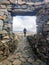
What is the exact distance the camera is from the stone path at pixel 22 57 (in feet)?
19.7

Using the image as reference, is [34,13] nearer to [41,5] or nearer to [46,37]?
[41,5]

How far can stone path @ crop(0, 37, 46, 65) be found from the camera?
237 inches

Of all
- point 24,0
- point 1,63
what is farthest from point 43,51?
point 24,0

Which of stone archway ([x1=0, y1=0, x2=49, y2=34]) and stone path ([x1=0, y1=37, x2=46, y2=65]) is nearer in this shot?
stone path ([x1=0, y1=37, x2=46, y2=65])

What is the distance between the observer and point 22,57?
6.36m

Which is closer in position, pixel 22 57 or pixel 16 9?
pixel 22 57

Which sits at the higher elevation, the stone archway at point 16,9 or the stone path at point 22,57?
the stone archway at point 16,9

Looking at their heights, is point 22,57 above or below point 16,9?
below

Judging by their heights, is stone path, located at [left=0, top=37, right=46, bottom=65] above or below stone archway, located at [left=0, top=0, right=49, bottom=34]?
below

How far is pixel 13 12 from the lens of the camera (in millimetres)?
7344

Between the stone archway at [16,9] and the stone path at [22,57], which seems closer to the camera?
the stone path at [22,57]

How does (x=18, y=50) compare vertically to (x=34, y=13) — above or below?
below

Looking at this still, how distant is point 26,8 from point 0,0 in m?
1.33

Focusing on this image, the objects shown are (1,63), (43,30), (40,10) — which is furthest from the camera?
(40,10)
